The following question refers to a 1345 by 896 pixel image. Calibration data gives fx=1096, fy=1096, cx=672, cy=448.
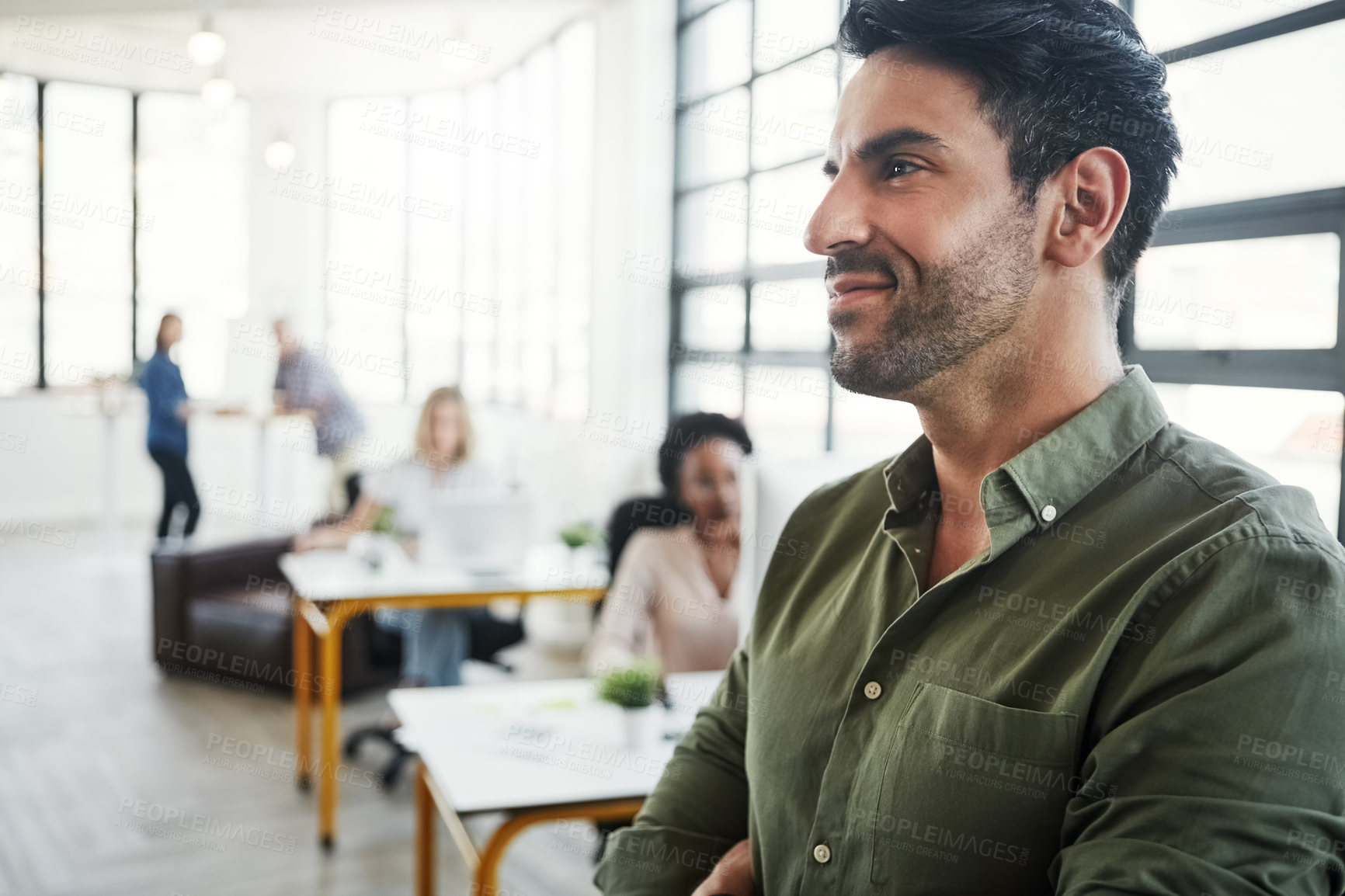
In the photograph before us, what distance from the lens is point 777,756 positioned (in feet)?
3.80

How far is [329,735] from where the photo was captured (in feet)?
10.9

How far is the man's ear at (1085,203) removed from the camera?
107cm

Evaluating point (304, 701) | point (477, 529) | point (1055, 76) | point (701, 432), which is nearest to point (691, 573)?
point (701, 432)

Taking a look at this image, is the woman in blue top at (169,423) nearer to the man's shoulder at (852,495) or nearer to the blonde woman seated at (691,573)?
the blonde woman seated at (691,573)

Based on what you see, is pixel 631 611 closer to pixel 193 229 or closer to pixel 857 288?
pixel 857 288

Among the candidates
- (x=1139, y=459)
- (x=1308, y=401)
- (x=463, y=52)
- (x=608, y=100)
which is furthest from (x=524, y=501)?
(x=463, y=52)

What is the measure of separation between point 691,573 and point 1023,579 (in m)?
2.05

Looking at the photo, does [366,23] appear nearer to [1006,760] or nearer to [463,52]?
[463,52]

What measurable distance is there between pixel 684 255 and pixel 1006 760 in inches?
194

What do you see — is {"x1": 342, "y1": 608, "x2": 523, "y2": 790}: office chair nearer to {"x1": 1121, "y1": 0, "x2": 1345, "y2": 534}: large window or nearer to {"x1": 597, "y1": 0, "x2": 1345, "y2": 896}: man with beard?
{"x1": 1121, "y1": 0, "x2": 1345, "y2": 534}: large window

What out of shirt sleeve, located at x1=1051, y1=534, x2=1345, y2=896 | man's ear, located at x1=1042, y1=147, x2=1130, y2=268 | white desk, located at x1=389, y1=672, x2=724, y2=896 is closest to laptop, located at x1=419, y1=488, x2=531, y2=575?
white desk, located at x1=389, y1=672, x2=724, y2=896

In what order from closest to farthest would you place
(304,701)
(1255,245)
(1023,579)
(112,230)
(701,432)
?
(1023,579)
(1255,245)
(701,432)
(304,701)
(112,230)

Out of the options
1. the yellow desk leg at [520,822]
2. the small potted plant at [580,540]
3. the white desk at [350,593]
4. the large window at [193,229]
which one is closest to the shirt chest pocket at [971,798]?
the yellow desk leg at [520,822]

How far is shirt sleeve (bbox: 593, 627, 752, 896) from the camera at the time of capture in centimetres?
127
